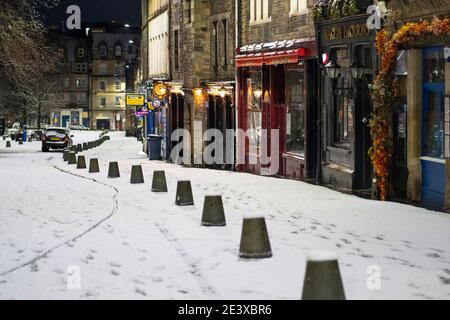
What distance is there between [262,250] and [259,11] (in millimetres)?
16482

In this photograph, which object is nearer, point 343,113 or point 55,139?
point 343,113

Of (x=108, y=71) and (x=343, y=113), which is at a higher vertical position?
(x=108, y=71)

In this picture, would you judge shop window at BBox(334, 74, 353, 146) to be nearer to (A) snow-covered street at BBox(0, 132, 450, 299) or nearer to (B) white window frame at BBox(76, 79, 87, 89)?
(A) snow-covered street at BBox(0, 132, 450, 299)

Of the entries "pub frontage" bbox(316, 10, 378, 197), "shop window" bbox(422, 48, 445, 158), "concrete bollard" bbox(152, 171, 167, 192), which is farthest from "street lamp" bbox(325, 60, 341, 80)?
"concrete bollard" bbox(152, 171, 167, 192)

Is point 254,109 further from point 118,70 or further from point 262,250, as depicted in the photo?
point 118,70

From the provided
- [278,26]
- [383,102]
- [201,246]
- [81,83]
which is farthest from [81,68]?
[201,246]

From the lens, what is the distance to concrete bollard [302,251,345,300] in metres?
7.10

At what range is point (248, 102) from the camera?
2709 cm

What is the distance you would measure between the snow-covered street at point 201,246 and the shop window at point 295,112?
13.4 ft

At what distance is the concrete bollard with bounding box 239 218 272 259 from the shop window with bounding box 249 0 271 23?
15482 millimetres

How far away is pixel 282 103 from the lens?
24.1 m

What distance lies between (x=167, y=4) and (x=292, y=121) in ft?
56.3
